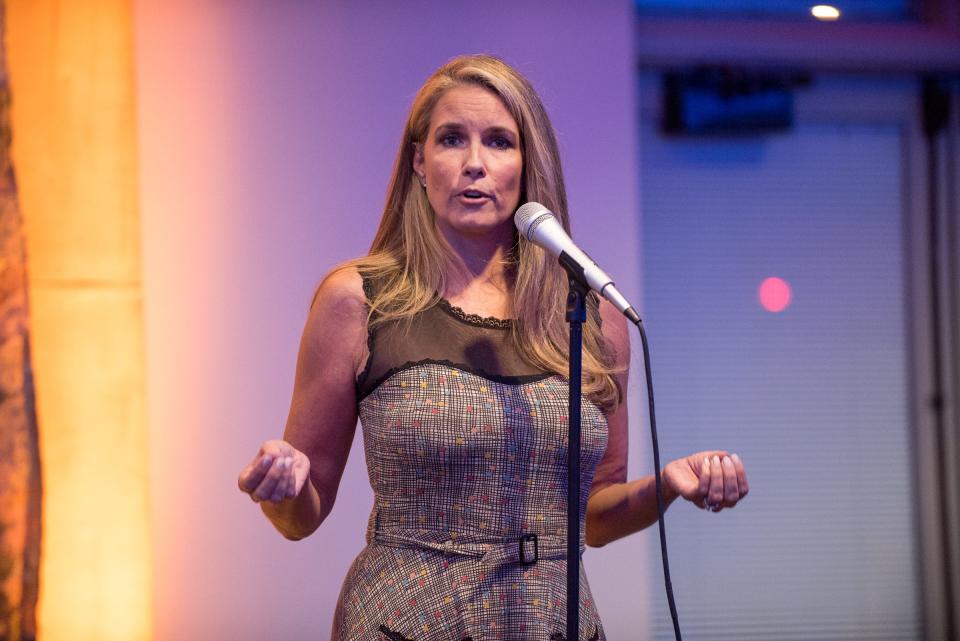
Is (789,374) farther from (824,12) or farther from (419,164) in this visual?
(419,164)

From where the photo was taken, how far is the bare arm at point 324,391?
159 centimetres

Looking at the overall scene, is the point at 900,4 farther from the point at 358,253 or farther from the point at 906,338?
the point at 358,253

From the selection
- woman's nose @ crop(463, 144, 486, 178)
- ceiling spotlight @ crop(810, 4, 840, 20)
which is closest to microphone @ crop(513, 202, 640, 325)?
woman's nose @ crop(463, 144, 486, 178)

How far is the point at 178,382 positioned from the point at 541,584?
1869mm

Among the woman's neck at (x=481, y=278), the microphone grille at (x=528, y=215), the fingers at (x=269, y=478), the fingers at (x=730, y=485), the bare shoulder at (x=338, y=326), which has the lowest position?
the fingers at (x=730, y=485)

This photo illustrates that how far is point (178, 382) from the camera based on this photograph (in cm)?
309

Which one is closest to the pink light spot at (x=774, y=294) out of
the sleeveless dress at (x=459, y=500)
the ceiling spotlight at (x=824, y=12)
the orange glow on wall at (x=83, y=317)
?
the ceiling spotlight at (x=824, y=12)

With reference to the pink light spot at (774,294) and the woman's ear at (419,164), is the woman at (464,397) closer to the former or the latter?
the woman's ear at (419,164)

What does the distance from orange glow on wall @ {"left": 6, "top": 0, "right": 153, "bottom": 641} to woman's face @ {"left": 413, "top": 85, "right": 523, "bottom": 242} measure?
174 centimetres

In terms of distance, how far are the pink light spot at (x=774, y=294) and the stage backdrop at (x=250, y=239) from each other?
1015 mm

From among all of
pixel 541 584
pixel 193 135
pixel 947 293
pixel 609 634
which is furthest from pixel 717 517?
pixel 541 584

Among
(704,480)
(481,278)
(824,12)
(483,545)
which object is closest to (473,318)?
(481,278)

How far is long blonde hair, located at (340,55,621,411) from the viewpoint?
163 cm

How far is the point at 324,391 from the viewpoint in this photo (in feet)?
5.23
